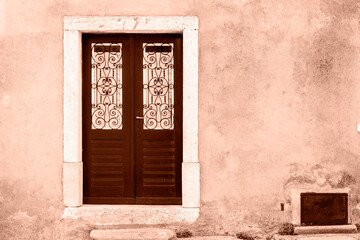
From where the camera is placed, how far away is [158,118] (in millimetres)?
6020

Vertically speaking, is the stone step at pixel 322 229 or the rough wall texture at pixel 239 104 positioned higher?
A: the rough wall texture at pixel 239 104

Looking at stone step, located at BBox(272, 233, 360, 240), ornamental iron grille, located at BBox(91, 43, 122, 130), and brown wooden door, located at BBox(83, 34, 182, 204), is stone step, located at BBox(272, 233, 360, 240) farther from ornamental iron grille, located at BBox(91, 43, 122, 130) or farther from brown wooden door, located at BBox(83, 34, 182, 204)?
ornamental iron grille, located at BBox(91, 43, 122, 130)

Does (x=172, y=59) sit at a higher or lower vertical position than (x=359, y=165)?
higher

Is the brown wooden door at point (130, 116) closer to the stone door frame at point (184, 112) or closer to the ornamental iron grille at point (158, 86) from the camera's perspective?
the ornamental iron grille at point (158, 86)

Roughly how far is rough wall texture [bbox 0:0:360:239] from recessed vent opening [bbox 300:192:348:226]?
145 millimetres

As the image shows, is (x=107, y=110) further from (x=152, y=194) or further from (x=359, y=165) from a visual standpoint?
(x=359, y=165)

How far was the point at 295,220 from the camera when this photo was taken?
581 centimetres

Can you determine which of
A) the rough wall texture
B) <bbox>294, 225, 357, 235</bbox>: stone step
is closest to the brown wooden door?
the rough wall texture

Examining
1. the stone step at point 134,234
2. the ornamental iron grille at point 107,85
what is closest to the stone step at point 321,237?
the stone step at point 134,234

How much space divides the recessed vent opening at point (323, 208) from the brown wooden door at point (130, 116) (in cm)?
153

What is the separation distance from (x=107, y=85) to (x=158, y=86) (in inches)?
24.8

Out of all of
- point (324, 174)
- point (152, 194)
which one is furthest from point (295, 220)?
point (152, 194)

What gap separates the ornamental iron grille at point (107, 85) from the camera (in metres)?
6.02

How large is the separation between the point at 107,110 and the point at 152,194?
1.18 metres
